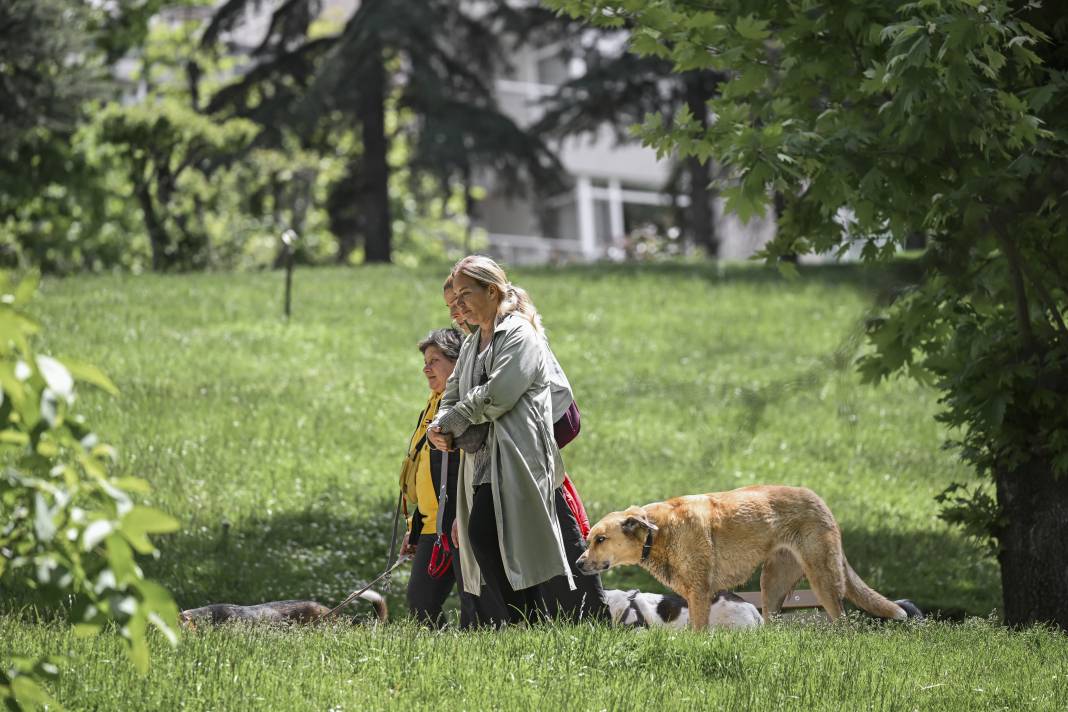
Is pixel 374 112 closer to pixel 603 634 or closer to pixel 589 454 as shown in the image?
pixel 589 454

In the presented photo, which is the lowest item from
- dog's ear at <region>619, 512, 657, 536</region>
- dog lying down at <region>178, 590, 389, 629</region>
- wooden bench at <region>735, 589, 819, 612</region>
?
wooden bench at <region>735, 589, 819, 612</region>

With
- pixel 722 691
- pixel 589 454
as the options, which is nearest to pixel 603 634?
pixel 722 691

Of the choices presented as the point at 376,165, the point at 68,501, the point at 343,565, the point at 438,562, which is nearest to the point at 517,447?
the point at 438,562

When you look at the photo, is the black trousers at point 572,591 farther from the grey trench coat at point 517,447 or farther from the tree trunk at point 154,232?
the tree trunk at point 154,232

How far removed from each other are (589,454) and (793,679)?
25.2 feet

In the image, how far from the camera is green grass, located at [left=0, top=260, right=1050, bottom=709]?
609 cm

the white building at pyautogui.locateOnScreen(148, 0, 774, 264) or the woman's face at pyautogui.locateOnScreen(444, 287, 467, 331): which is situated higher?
the white building at pyautogui.locateOnScreen(148, 0, 774, 264)

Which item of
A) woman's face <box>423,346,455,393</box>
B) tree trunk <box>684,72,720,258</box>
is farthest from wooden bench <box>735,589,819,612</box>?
tree trunk <box>684,72,720,258</box>

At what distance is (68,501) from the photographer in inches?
134

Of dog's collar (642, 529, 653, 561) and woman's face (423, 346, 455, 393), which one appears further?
woman's face (423, 346, 455, 393)

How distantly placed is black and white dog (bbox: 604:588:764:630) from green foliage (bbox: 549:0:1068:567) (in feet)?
5.76

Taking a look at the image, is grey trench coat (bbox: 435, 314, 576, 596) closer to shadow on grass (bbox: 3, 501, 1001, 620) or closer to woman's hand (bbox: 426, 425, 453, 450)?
woman's hand (bbox: 426, 425, 453, 450)

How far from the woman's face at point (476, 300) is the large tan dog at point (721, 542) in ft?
3.96

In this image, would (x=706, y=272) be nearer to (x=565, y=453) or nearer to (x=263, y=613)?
(x=565, y=453)
